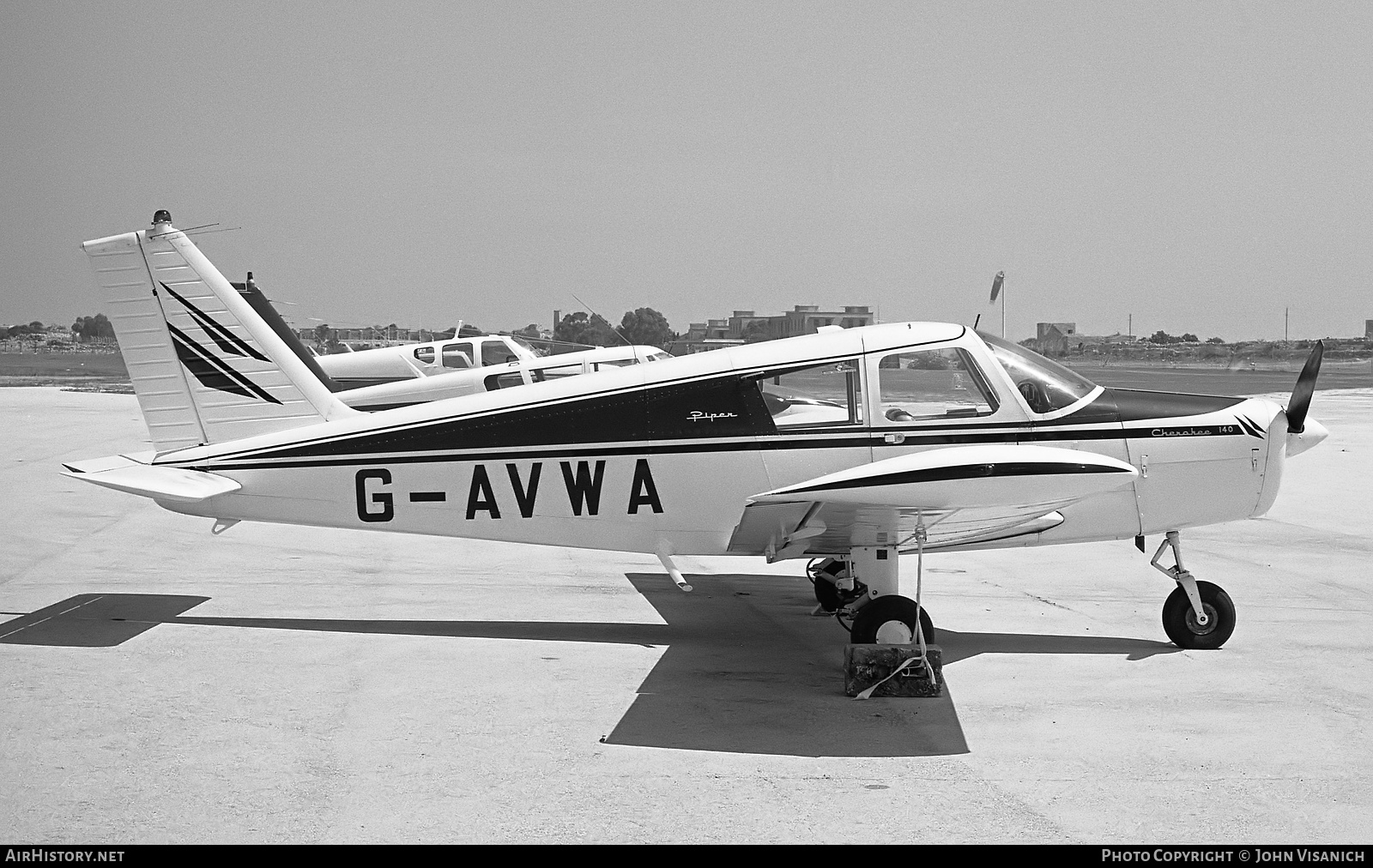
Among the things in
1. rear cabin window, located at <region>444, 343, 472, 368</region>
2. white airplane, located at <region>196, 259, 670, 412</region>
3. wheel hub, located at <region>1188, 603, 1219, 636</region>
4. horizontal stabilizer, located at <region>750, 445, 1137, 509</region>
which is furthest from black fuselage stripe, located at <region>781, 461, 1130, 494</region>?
rear cabin window, located at <region>444, 343, 472, 368</region>

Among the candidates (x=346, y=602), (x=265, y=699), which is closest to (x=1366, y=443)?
(x=346, y=602)

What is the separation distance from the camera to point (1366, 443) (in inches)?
944

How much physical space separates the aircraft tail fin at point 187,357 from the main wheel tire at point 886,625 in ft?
13.7

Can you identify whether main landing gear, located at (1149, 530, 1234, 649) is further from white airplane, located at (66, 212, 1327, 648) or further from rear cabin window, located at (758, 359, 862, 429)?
rear cabin window, located at (758, 359, 862, 429)

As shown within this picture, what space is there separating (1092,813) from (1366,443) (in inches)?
894

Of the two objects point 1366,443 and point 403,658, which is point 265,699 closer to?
point 403,658

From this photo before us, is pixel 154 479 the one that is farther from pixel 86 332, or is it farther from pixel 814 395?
pixel 86 332

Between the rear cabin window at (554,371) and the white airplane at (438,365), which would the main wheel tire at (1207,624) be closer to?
the white airplane at (438,365)

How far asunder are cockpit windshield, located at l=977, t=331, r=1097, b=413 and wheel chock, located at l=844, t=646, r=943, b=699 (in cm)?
189

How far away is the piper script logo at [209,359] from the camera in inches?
330

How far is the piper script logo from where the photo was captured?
839cm

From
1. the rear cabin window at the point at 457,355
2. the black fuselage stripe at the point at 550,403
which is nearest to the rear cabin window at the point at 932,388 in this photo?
the black fuselage stripe at the point at 550,403

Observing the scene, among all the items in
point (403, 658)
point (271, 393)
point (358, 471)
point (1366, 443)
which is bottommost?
point (1366, 443)

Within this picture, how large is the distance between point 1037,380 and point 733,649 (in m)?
2.68
